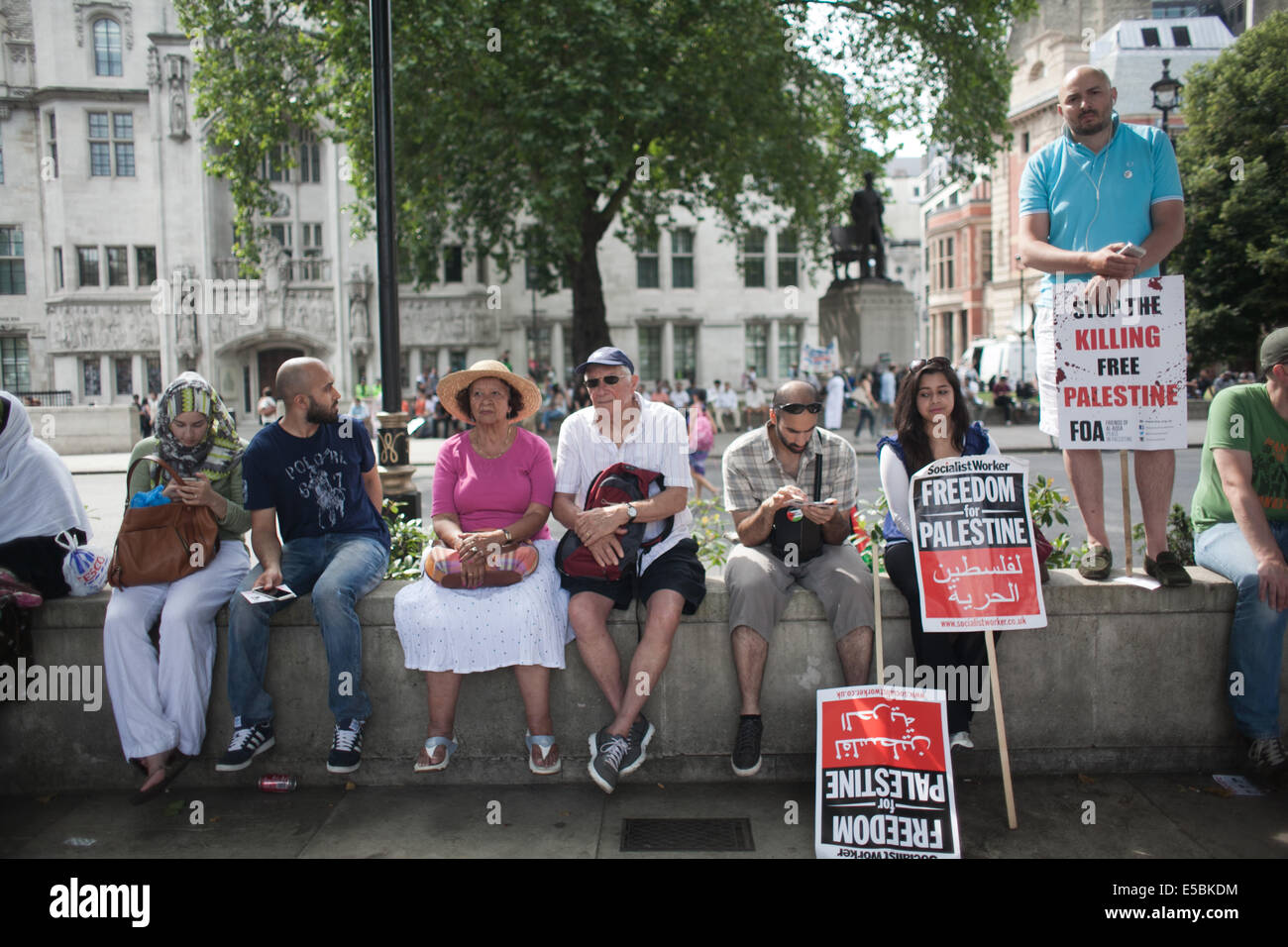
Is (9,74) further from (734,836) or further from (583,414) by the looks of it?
(734,836)

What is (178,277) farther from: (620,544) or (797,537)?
(797,537)

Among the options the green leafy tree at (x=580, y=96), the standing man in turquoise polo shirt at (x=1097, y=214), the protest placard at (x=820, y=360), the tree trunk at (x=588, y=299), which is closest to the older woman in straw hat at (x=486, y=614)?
the standing man in turquoise polo shirt at (x=1097, y=214)

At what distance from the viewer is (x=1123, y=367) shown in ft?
15.1

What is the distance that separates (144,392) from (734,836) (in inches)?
1427

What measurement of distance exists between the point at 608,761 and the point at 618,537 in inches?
36.8

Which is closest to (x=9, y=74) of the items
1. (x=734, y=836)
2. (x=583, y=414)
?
(x=583, y=414)

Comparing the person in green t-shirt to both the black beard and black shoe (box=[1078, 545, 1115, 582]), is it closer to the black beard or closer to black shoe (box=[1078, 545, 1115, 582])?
black shoe (box=[1078, 545, 1115, 582])

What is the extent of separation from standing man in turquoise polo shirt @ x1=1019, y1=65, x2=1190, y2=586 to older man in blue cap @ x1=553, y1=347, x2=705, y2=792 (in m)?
1.77

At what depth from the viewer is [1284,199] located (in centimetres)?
2616

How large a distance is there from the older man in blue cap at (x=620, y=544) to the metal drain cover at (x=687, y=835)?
228mm

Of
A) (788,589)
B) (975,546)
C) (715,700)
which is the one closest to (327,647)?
(715,700)

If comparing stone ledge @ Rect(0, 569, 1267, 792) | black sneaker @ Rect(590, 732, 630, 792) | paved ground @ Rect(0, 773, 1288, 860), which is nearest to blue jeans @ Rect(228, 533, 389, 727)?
stone ledge @ Rect(0, 569, 1267, 792)

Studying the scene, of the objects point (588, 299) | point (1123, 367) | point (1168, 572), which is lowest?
point (1168, 572)

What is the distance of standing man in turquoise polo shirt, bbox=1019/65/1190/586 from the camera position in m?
4.62
